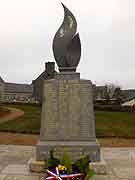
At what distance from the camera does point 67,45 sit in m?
7.57

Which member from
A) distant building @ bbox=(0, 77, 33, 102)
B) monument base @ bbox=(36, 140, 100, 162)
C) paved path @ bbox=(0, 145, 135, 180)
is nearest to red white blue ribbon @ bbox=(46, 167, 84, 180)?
paved path @ bbox=(0, 145, 135, 180)

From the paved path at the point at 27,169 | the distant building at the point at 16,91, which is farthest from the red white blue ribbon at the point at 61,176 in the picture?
the distant building at the point at 16,91

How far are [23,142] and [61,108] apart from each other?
7235mm

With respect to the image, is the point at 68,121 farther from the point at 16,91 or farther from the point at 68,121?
the point at 16,91

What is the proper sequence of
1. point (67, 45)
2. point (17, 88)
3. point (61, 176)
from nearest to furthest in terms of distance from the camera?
point (61, 176), point (67, 45), point (17, 88)

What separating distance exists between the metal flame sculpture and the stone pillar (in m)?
0.72

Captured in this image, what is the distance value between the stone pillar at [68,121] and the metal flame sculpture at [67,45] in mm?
717

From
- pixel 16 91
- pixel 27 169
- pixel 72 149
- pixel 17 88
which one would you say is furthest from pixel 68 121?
pixel 17 88

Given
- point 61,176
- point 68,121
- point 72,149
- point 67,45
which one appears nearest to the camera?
point 61,176

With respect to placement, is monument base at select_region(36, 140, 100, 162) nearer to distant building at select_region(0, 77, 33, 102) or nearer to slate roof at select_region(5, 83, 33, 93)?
distant building at select_region(0, 77, 33, 102)

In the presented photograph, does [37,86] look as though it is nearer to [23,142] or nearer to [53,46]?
[23,142]

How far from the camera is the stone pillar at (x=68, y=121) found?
6.93m

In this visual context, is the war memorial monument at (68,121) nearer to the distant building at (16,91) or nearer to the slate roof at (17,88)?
the distant building at (16,91)

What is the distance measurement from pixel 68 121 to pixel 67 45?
1.89m
